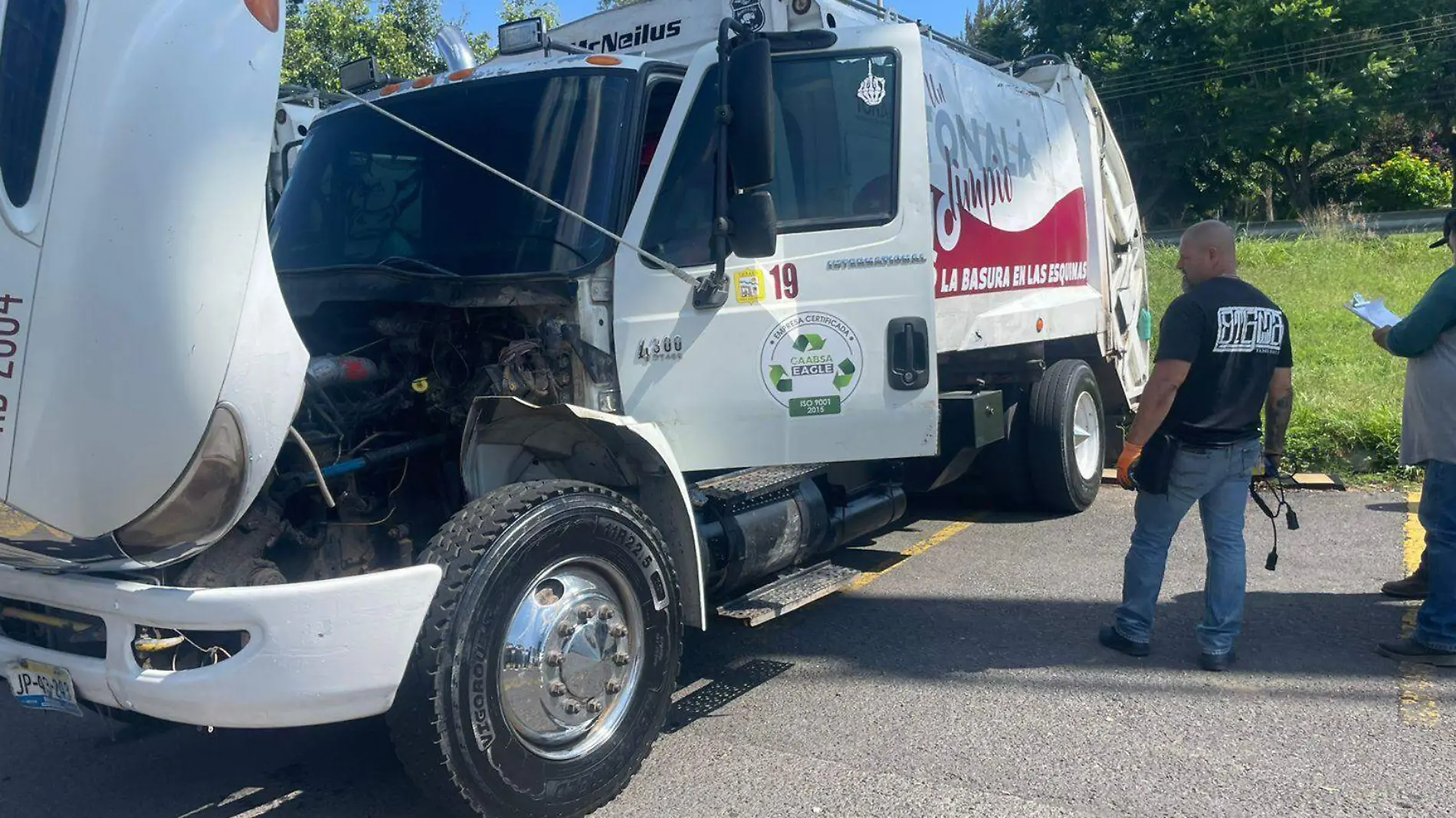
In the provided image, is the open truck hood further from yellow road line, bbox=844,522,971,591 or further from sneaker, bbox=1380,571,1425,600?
sneaker, bbox=1380,571,1425,600

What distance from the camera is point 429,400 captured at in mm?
4168

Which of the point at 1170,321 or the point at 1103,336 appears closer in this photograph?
the point at 1170,321

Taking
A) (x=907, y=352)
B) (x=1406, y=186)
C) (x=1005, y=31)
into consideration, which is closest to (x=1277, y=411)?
(x=907, y=352)

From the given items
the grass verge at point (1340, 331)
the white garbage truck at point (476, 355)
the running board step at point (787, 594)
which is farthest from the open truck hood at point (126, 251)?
the grass verge at point (1340, 331)

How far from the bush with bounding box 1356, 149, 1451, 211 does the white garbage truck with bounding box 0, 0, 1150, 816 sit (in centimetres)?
2411

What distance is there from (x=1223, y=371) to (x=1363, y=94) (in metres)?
26.2

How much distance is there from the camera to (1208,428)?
4.73 meters

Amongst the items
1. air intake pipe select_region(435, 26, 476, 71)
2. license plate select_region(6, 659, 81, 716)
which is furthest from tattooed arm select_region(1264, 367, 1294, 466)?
license plate select_region(6, 659, 81, 716)

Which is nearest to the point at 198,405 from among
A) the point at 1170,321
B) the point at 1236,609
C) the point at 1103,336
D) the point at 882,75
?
the point at 882,75

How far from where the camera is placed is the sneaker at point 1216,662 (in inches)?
189

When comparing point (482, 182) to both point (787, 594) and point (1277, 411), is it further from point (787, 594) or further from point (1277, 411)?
point (1277, 411)

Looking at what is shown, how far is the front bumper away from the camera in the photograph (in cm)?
301

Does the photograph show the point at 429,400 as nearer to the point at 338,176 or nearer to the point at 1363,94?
the point at 338,176

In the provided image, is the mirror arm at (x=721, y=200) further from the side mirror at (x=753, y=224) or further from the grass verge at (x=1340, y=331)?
the grass verge at (x=1340, y=331)
